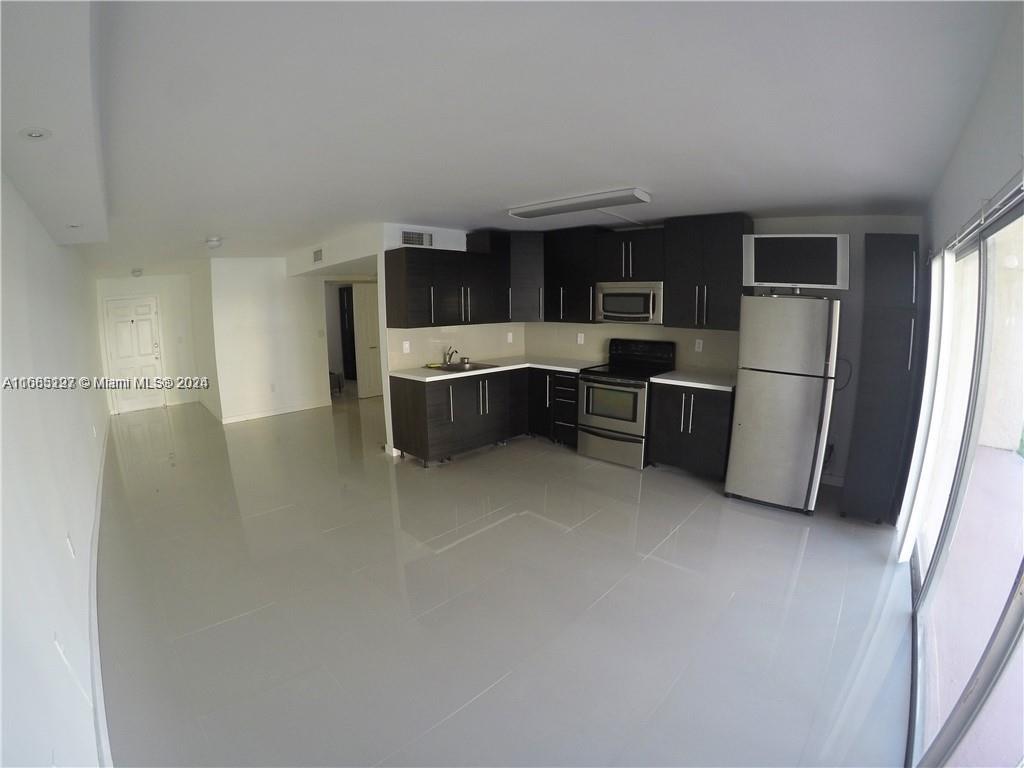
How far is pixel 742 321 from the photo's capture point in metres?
3.89

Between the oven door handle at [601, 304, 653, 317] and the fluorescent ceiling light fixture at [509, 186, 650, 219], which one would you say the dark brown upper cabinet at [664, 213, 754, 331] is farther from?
the fluorescent ceiling light fixture at [509, 186, 650, 219]

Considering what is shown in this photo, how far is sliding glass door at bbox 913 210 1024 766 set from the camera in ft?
4.07

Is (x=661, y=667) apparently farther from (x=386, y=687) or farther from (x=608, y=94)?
(x=608, y=94)

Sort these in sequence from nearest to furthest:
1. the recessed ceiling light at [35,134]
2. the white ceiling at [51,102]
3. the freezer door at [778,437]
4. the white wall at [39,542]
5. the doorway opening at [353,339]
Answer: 1. the white ceiling at [51,102]
2. the white wall at [39,542]
3. the recessed ceiling light at [35,134]
4. the freezer door at [778,437]
5. the doorway opening at [353,339]

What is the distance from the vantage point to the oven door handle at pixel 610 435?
4.69m

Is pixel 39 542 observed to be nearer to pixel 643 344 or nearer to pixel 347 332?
pixel 643 344

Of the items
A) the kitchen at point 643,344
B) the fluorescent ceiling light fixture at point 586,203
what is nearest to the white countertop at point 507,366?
the kitchen at point 643,344

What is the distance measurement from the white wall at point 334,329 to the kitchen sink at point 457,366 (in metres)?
5.30

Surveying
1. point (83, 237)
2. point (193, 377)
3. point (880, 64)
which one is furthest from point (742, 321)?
point (193, 377)

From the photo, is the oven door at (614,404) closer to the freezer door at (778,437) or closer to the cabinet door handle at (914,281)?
the freezer door at (778,437)

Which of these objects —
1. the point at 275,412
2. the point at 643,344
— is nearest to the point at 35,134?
the point at 643,344

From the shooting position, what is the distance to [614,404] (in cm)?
481

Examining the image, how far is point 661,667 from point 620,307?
3506 millimetres

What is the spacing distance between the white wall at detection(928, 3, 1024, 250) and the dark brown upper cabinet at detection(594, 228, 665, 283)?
Answer: 2.41 metres
